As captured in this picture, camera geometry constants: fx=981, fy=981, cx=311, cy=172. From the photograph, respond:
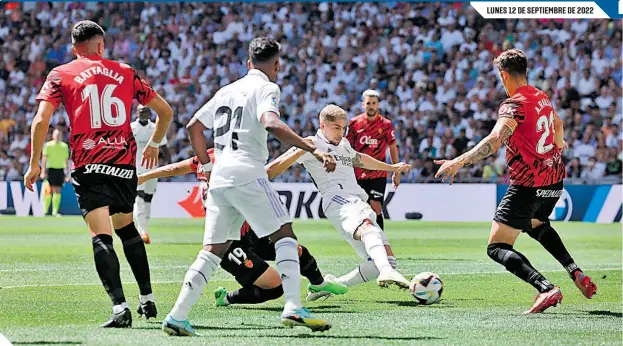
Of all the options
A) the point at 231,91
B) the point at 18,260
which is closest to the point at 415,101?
the point at 18,260

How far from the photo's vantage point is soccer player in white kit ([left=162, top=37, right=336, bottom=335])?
277 inches

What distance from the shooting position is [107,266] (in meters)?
7.78

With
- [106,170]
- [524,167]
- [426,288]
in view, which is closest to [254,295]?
[426,288]

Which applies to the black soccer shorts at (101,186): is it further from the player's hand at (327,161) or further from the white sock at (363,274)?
the white sock at (363,274)

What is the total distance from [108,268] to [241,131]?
1661 millimetres

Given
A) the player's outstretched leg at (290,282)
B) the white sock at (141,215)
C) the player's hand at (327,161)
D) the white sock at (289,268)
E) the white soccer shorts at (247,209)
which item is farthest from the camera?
the white sock at (141,215)

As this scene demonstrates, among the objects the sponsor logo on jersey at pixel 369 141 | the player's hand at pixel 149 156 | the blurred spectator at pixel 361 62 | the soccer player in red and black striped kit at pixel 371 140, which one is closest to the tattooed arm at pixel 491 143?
the player's hand at pixel 149 156

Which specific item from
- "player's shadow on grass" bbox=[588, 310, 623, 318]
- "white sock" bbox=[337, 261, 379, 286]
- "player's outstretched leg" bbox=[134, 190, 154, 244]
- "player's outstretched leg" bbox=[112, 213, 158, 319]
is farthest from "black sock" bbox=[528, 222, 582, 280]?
"player's outstretched leg" bbox=[134, 190, 154, 244]

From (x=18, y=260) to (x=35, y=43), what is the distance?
2124 cm

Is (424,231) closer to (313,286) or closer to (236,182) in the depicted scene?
(313,286)

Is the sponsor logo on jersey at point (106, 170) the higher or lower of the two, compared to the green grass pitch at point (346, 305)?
higher

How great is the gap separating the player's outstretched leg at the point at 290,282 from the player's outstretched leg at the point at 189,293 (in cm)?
48

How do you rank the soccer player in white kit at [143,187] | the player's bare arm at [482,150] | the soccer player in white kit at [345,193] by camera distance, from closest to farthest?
the player's bare arm at [482,150] → the soccer player in white kit at [345,193] → the soccer player in white kit at [143,187]

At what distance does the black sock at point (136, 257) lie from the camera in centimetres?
818
